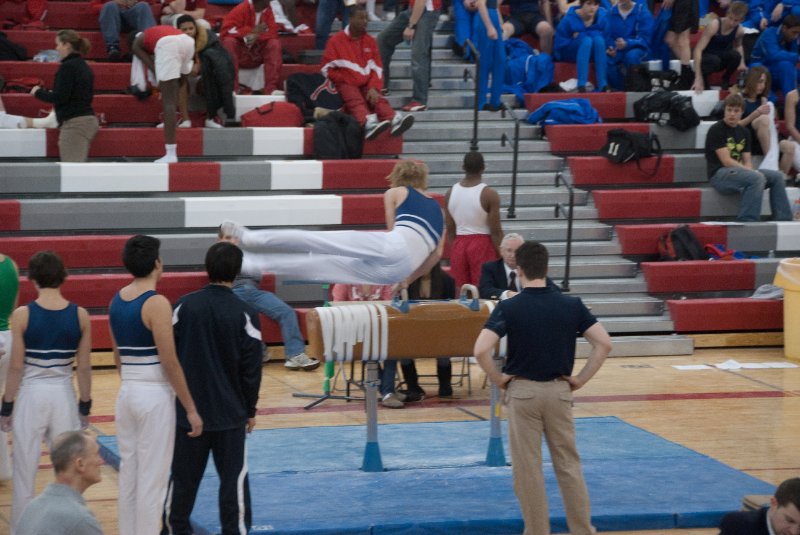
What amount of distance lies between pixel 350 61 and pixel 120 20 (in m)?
2.45

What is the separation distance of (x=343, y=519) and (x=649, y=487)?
1.86 meters

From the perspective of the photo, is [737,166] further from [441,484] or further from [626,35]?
[441,484]

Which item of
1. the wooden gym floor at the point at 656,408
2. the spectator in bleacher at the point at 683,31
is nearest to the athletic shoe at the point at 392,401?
the wooden gym floor at the point at 656,408

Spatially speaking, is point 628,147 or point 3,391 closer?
point 3,391

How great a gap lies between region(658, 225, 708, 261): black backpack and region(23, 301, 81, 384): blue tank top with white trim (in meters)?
7.64

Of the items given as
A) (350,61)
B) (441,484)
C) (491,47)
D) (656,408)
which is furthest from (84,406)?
(491,47)

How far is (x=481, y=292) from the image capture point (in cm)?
971

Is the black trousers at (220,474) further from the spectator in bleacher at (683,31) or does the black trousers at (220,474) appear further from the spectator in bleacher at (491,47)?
the spectator in bleacher at (683,31)

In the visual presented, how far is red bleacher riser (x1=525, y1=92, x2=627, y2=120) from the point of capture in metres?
14.1

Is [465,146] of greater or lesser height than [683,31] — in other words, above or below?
below

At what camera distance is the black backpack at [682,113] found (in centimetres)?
1359

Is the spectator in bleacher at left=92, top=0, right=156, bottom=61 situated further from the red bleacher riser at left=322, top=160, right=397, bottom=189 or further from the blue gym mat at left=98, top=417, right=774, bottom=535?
the blue gym mat at left=98, top=417, right=774, bottom=535

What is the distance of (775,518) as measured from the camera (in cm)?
484

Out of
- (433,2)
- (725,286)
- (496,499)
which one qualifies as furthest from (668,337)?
(496,499)
